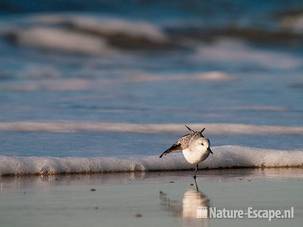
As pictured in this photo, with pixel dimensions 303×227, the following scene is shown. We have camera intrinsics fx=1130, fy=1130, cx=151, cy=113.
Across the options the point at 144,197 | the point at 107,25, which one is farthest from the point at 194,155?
the point at 107,25

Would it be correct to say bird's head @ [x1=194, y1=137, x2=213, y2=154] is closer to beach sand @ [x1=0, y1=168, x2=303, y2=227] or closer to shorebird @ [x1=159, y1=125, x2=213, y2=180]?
shorebird @ [x1=159, y1=125, x2=213, y2=180]

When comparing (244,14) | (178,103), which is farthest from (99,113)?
(244,14)

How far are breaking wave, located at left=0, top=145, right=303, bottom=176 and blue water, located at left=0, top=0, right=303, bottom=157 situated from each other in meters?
0.31

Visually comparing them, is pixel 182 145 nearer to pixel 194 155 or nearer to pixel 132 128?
pixel 194 155

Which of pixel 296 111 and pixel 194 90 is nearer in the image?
pixel 296 111

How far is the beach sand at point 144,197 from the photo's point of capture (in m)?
6.18

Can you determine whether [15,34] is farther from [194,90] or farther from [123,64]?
[194,90]

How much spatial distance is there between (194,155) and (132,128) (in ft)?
6.61

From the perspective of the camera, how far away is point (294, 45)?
63.0 feet

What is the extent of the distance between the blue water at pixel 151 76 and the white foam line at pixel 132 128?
0.60 ft

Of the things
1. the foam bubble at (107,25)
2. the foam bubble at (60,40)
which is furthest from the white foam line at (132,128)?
the foam bubble at (107,25)

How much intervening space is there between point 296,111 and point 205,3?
1105cm

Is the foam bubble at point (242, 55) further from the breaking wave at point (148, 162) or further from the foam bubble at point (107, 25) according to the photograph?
the breaking wave at point (148, 162)

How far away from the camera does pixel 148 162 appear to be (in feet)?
27.2
